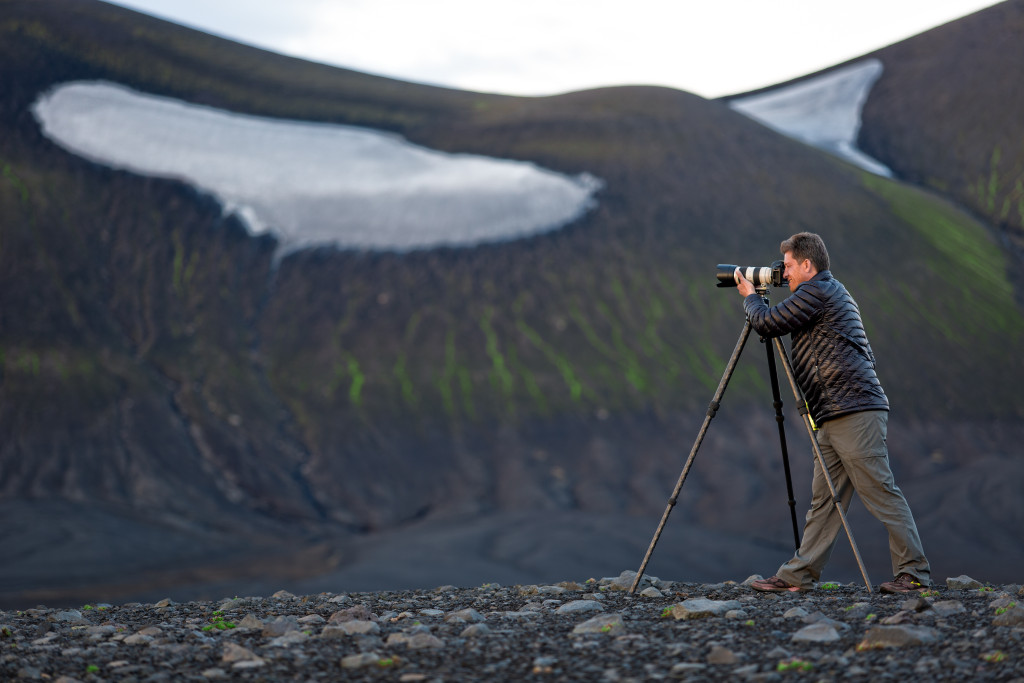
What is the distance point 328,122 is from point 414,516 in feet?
77.0

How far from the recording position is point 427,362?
1210 inches

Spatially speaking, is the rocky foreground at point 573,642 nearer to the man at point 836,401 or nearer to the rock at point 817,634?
the rock at point 817,634

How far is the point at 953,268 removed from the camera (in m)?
36.8

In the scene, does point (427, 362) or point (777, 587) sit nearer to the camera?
point (777, 587)

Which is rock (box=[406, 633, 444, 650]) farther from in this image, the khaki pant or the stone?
the khaki pant

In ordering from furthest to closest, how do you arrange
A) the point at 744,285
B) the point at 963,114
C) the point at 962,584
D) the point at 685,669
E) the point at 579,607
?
the point at 963,114 → the point at 962,584 → the point at 744,285 → the point at 579,607 → the point at 685,669

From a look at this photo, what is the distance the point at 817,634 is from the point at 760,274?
271 cm

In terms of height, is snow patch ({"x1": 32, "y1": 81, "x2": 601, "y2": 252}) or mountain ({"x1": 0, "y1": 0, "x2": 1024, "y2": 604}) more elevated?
snow patch ({"x1": 32, "y1": 81, "x2": 601, "y2": 252})

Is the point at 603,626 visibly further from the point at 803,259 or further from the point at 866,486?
the point at 803,259

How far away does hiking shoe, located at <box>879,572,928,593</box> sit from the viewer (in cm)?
615

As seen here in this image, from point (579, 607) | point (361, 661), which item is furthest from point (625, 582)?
point (361, 661)

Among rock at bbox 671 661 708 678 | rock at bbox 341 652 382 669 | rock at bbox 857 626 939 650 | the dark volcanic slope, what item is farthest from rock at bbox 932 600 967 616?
the dark volcanic slope

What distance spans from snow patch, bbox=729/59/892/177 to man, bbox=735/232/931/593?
48.5 meters

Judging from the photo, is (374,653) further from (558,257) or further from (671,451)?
(558,257)
